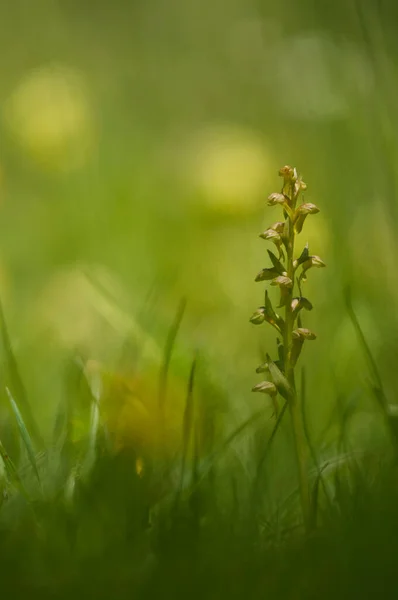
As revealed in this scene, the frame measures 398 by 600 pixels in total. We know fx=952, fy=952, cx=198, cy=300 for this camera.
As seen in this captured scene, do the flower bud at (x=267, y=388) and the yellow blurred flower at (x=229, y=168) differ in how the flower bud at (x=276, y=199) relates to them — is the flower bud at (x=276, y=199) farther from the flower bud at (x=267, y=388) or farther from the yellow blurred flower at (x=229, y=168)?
the yellow blurred flower at (x=229, y=168)

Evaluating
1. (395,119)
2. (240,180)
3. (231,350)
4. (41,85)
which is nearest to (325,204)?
(240,180)

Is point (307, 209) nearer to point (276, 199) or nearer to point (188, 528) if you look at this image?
point (276, 199)

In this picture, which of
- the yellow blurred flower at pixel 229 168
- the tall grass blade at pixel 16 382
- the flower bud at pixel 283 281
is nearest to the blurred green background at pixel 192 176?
the yellow blurred flower at pixel 229 168

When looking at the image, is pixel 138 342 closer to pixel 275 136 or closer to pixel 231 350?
pixel 231 350

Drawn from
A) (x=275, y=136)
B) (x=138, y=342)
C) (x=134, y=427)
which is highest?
(x=275, y=136)

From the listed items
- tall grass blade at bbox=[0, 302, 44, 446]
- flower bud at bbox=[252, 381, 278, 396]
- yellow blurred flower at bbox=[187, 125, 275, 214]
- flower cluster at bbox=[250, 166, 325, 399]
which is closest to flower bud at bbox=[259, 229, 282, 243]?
flower cluster at bbox=[250, 166, 325, 399]

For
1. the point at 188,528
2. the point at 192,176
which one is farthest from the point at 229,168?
the point at 188,528
